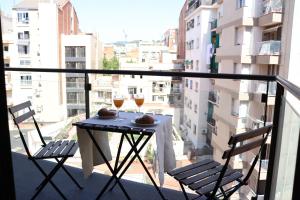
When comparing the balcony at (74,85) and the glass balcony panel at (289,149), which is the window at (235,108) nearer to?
the balcony at (74,85)

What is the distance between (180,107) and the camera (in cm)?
341

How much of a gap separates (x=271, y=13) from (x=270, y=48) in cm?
99

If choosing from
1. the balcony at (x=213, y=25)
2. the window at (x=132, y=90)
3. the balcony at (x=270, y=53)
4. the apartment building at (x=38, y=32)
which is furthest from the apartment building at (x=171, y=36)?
the window at (x=132, y=90)

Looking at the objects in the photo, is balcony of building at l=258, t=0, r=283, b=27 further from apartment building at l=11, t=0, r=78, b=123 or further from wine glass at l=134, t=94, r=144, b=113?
apartment building at l=11, t=0, r=78, b=123

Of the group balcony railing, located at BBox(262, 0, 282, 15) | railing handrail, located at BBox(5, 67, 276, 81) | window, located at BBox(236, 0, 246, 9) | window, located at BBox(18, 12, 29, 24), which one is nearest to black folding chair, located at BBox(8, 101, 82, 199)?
railing handrail, located at BBox(5, 67, 276, 81)

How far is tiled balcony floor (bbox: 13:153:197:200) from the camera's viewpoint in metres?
2.43

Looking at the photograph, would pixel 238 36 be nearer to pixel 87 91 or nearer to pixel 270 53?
pixel 270 53

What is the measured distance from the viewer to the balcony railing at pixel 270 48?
800cm

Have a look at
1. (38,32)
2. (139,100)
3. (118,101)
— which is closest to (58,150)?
(118,101)

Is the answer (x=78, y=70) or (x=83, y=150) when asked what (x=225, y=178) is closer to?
(x=83, y=150)

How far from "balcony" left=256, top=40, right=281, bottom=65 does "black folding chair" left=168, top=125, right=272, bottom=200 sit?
22.3 ft

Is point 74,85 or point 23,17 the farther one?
point 23,17

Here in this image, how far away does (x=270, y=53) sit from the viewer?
811 cm

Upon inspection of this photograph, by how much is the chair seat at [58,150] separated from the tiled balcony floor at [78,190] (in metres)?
0.43
